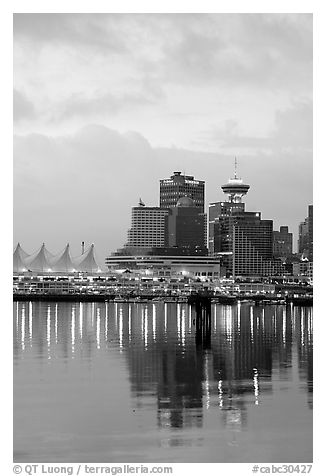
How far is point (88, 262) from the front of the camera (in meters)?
103

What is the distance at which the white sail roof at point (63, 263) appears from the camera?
10044 centimetres

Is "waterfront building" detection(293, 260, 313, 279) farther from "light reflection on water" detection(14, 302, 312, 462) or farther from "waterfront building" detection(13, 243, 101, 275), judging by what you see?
"light reflection on water" detection(14, 302, 312, 462)

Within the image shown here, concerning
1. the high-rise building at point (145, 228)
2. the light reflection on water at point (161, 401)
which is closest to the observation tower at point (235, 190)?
the high-rise building at point (145, 228)

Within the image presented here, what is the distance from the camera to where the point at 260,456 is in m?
9.55

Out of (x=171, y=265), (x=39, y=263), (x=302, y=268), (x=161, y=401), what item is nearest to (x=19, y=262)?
(x=39, y=263)

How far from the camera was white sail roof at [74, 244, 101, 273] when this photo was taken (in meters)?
102

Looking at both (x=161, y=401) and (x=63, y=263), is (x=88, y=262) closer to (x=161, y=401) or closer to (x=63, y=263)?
(x=63, y=263)

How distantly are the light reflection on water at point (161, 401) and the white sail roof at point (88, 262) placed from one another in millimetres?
76955

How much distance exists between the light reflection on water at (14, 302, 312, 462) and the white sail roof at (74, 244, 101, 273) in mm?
76955

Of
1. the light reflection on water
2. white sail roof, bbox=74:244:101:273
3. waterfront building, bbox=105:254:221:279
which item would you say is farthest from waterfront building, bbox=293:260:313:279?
the light reflection on water

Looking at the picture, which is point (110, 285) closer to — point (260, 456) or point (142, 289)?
point (142, 289)

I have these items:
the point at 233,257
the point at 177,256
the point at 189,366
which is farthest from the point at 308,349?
the point at 233,257
